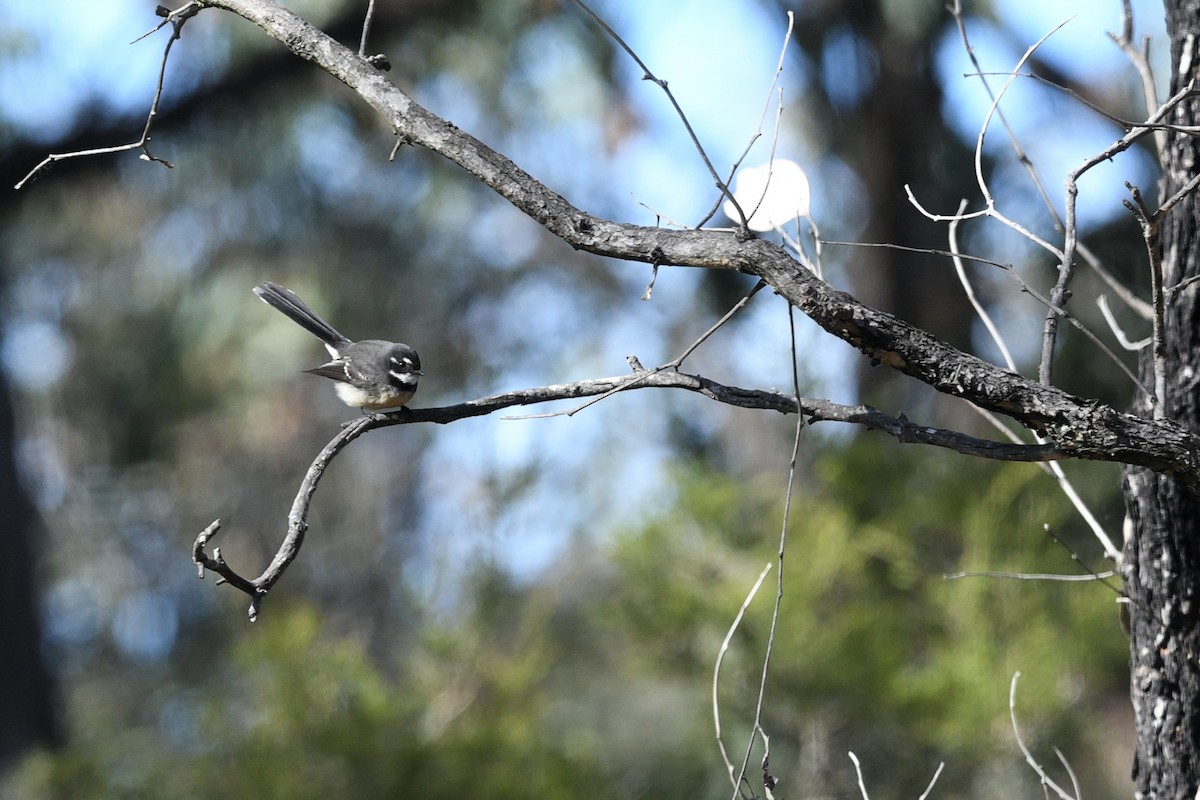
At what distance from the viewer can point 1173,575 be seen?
2033 mm

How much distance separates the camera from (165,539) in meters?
12.0

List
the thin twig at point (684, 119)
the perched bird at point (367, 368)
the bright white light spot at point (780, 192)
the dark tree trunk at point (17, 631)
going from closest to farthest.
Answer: the thin twig at point (684, 119)
the bright white light spot at point (780, 192)
the perched bird at point (367, 368)
the dark tree trunk at point (17, 631)

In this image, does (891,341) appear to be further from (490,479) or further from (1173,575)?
(490,479)

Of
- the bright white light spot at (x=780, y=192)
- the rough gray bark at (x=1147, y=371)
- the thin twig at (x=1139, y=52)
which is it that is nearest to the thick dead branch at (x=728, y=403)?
the rough gray bark at (x=1147, y=371)

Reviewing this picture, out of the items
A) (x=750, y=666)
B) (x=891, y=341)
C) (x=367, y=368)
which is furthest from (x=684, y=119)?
(x=750, y=666)

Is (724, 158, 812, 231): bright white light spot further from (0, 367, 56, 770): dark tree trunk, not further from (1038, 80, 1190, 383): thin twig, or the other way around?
(0, 367, 56, 770): dark tree trunk

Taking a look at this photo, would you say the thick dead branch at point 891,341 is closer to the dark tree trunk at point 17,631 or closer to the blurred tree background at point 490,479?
the blurred tree background at point 490,479

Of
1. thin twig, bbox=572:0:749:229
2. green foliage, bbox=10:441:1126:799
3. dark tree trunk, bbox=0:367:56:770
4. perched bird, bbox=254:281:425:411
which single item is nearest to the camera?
thin twig, bbox=572:0:749:229

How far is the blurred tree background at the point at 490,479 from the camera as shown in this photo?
16.2ft

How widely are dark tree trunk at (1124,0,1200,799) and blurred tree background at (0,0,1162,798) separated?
0.36m

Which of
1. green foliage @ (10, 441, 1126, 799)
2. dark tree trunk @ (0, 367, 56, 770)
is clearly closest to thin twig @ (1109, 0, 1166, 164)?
green foliage @ (10, 441, 1126, 799)

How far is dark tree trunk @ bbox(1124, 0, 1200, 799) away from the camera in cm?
202

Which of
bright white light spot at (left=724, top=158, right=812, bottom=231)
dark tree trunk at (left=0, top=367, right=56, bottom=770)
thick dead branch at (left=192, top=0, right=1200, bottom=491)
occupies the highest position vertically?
bright white light spot at (left=724, top=158, right=812, bottom=231)

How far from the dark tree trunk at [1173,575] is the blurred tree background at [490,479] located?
357 mm
